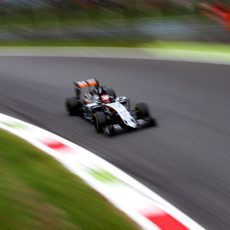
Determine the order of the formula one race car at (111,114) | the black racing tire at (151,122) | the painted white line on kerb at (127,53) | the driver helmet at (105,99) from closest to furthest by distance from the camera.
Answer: the formula one race car at (111,114) → the black racing tire at (151,122) → the driver helmet at (105,99) → the painted white line on kerb at (127,53)

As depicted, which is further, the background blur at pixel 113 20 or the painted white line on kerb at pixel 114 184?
the background blur at pixel 113 20

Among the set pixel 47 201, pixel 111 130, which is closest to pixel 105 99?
pixel 111 130

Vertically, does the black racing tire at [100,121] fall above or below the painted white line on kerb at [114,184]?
above

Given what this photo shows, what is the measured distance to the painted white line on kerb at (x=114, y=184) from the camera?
4.82m

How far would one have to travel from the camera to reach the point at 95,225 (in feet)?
14.5

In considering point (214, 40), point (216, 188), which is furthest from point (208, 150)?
point (214, 40)

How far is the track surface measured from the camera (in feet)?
19.2

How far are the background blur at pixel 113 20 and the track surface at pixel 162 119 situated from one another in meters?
3.16

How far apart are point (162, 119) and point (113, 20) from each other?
11.1 meters

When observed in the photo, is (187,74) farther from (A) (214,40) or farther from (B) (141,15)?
(B) (141,15)

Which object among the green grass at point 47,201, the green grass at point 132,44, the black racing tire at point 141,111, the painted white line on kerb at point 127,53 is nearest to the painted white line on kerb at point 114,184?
the green grass at point 47,201

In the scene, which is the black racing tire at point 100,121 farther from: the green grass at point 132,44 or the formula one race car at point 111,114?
the green grass at point 132,44

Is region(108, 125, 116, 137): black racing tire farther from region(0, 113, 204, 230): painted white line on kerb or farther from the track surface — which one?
region(0, 113, 204, 230): painted white line on kerb

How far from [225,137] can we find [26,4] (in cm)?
1645
